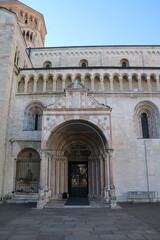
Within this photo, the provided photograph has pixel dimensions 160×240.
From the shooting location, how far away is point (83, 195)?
56.5ft

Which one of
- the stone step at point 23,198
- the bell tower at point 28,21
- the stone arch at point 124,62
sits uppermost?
the bell tower at point 28,21

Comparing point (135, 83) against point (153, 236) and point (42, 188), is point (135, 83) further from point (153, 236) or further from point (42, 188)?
point (153, 236)

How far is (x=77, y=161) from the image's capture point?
58.4 feet

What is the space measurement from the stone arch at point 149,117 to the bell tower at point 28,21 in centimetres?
2086

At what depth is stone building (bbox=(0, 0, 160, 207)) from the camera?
13.9 meters

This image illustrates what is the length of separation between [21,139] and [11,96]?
398cm

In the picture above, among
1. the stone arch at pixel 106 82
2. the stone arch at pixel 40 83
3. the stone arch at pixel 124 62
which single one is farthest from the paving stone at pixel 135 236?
the stone arch at pixel 124 62

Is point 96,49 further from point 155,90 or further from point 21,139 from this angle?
point 21,139

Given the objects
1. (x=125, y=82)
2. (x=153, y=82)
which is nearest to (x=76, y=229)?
(x=125, y=82)

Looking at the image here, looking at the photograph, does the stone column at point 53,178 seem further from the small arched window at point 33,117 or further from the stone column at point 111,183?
the stone column at point 111,183

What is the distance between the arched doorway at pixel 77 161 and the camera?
590 inches

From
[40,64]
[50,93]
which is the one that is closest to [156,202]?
[50,93]

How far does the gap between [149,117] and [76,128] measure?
7342 millimetres

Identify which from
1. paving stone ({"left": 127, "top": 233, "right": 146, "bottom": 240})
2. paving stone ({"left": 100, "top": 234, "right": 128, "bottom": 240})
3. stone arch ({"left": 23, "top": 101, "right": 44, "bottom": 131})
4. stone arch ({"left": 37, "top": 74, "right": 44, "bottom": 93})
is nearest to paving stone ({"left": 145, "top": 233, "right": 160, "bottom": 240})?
paving stone ({"left": 127, "top": 233, "right": 146, "bottom": 240})
